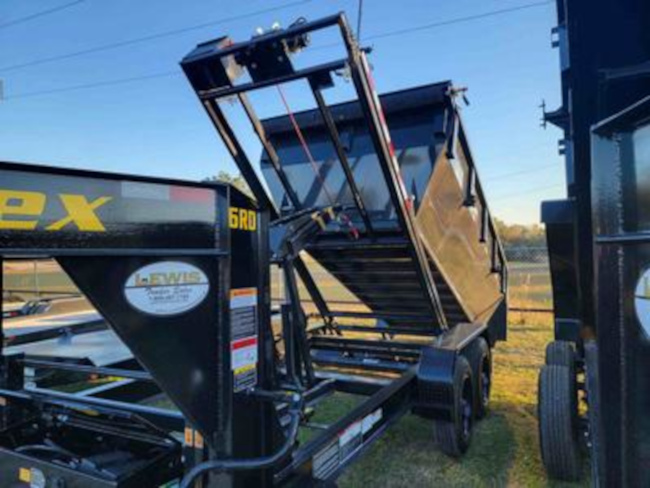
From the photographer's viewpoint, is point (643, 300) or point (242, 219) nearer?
point (643, 300)

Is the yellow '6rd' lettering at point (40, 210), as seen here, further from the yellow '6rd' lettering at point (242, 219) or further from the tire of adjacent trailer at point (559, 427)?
the tire of adjacent trailer at point (559, 427)

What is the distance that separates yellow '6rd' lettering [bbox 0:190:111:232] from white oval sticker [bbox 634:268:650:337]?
177 cm

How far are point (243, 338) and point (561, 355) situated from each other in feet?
9.84

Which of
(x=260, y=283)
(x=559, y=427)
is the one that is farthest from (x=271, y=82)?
(x=559, y=427)

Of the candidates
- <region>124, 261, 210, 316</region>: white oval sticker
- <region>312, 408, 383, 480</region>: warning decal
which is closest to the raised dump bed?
<region>312, 408, 383, 480</region>: warning decal

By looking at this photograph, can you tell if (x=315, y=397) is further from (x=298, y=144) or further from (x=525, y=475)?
(x=298, y=144)

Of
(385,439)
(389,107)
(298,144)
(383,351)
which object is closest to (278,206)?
(298,144)

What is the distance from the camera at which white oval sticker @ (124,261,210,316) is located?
6.11 feet

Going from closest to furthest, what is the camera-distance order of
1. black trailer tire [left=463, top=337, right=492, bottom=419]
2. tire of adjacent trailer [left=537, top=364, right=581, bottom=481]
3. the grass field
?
tire of adjacent trailer [left=537, top=364, right=581, bottom=481]
the grass field
black trailer tire [left=463, top=337, right=492, bottom=419]

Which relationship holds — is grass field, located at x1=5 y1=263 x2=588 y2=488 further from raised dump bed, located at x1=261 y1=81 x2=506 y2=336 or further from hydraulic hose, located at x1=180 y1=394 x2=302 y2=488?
hydraulic hose, located at x1=180 y1=394 x2=302 y2=488

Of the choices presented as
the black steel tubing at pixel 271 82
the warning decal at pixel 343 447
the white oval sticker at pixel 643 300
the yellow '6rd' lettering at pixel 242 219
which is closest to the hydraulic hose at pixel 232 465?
the warning decal at pixel 343 447

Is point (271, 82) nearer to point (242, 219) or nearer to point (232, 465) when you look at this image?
point (242, 219)

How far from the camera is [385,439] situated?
4660 millimetres

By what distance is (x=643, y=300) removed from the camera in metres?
1.62
